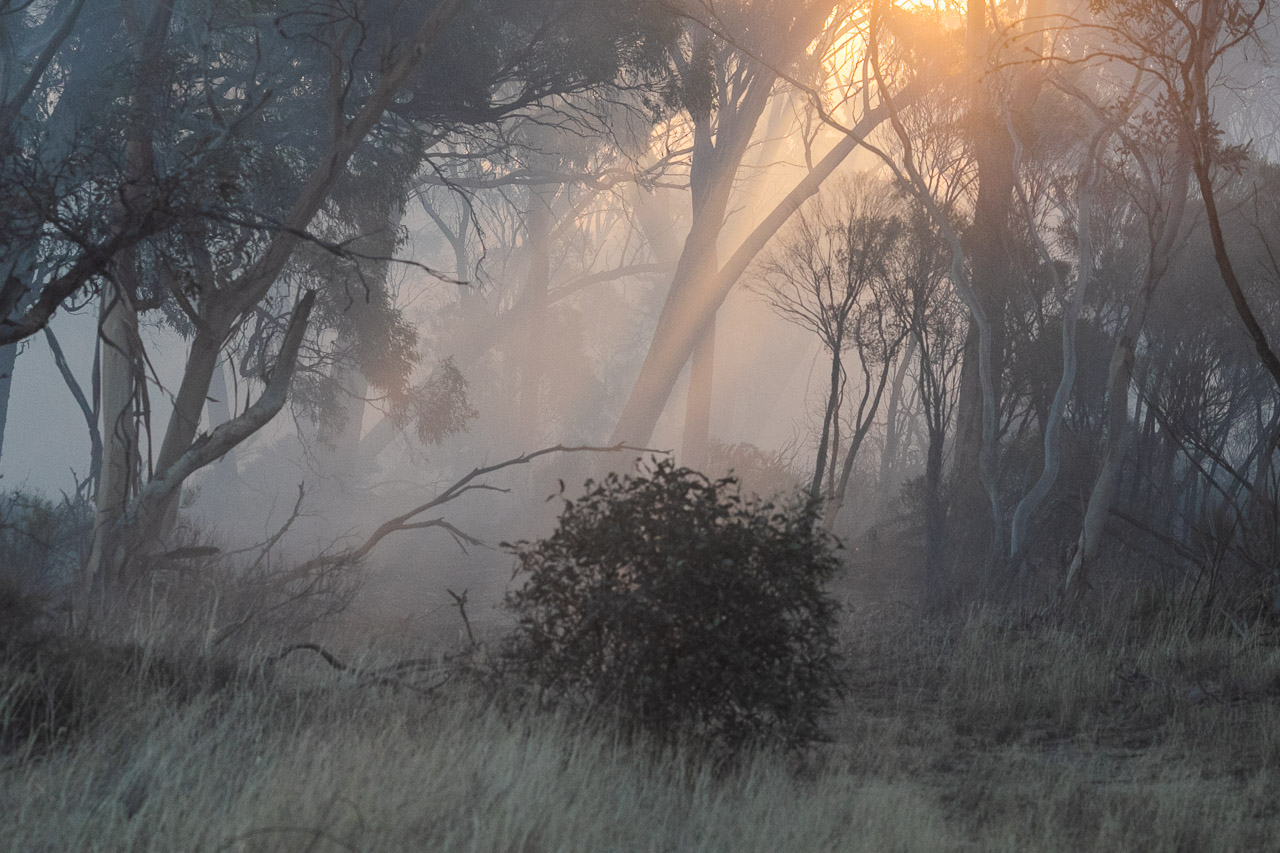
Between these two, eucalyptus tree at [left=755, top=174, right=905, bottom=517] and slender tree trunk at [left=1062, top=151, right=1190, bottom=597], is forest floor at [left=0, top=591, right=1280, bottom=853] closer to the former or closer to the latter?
slender tree trunk at [left=1062, top=151, right=1190, bottom=597]

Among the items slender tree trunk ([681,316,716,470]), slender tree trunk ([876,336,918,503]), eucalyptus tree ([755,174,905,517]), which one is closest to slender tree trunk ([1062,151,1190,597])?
eucalyptus tree ([755,174,905,517])

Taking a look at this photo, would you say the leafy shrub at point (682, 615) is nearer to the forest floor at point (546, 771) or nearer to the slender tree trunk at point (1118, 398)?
the forest floor at point (546, 771)

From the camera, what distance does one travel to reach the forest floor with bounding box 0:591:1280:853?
3.46 meters

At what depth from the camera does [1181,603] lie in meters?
8.88

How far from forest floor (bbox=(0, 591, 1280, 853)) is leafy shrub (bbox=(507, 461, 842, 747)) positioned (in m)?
0.25

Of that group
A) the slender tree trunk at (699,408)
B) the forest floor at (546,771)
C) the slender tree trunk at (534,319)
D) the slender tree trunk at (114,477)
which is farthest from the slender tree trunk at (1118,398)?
the slender tree trunk at (534,319)

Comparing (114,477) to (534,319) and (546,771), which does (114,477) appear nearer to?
(546,771)

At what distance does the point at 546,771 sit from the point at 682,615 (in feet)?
3.60

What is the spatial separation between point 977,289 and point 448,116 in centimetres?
676

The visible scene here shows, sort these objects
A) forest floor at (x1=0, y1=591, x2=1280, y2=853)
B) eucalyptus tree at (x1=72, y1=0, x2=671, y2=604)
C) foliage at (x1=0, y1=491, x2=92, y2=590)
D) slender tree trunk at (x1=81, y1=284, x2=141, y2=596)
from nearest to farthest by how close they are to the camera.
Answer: forest floor at (x1=0, y1=591, x2=1280, y2=853), slender tree trunk at (x1=81, y1=284, x2=141, y2=596), foliage at (x1=0, y1=491, x2=92, y2=590), eucalyptus tree at (x1=72, y1=0, x2=671, y2=604)

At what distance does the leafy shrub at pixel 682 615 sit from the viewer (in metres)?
4.93

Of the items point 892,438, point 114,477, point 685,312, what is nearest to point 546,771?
point 114,477

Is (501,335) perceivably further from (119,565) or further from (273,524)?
(119,565)

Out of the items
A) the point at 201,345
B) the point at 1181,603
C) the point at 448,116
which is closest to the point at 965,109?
the point at 448,116
